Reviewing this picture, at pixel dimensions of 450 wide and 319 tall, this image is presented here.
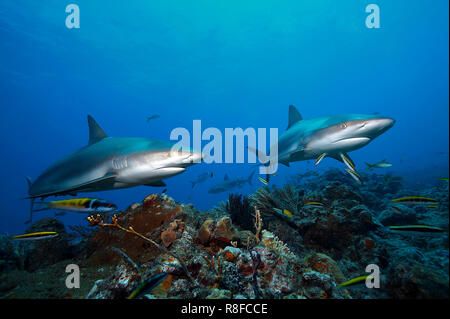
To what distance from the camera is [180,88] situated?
71938mm

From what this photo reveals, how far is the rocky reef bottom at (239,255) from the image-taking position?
219cm

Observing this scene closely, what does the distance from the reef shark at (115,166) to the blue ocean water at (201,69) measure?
658 inches

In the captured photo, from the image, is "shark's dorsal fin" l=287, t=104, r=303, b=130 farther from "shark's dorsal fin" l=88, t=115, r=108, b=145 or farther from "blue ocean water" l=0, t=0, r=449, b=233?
"blue ocean water" l=0, t=0, r=449, b=233

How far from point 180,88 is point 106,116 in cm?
5119

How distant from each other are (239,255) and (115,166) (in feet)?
10.1

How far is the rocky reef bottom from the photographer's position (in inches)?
86.4

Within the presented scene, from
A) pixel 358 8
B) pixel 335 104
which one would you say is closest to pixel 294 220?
pixel 358 8

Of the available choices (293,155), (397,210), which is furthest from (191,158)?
(397,210)

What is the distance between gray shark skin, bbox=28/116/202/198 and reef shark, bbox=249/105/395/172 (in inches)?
148

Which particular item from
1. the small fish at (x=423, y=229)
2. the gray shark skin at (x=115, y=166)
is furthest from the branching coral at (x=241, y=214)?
the small fish at (x=423, y=229)

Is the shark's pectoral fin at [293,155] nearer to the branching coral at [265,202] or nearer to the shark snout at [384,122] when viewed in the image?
the branching coral at [265,202]

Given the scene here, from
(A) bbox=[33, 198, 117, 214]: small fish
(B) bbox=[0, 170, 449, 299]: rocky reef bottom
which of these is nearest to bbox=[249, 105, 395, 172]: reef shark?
(B) bbox=[0, 170, 449, 299]: rocky reef bottom
